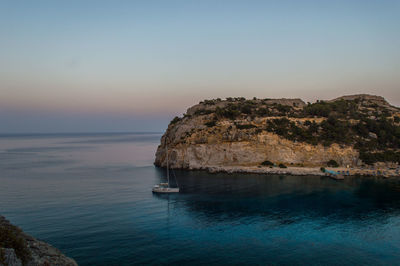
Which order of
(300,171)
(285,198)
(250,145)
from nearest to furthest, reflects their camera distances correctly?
(285,198) < (300,171) < (250,145)

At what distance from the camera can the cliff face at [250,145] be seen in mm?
77750

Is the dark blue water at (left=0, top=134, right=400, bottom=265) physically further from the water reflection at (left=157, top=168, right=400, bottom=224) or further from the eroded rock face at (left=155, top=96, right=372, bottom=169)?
the eroded rock face at (left=155, top=96, right=372, bottom=169)

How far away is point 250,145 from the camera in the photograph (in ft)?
260

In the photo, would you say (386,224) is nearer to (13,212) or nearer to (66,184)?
(13,212)

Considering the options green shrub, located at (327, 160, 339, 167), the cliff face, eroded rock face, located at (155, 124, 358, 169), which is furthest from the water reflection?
the cliff face

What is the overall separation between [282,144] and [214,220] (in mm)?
48159

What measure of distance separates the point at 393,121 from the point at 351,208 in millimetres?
69026

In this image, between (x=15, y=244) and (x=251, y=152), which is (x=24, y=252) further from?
(x=251, y=152)

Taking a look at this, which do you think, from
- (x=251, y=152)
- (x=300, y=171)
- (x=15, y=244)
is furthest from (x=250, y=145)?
(x=15, y=244)

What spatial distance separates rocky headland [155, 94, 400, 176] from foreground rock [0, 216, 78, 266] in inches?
2219

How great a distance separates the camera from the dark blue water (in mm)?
26984

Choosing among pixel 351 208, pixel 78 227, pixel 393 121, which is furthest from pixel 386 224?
pixel 393 121

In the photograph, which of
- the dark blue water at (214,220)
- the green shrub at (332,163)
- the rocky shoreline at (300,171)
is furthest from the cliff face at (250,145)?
the dark blue water at (214,220)

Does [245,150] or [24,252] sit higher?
[245,150]
